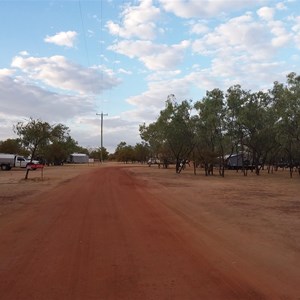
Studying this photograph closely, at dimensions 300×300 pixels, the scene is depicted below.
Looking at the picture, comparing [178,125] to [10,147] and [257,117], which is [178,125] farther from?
[10,147]

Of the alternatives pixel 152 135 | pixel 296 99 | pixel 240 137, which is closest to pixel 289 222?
pixel 296 99

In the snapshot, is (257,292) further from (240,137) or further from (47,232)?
(240,137)

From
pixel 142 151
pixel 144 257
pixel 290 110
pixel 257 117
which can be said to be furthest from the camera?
pixel 142 151

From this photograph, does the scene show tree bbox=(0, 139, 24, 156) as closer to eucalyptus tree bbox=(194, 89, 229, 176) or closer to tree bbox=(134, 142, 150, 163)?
tree bbox=(134, 142, 150, 163)

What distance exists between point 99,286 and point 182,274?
135 cm

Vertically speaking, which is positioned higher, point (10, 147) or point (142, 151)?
point (142, 151)

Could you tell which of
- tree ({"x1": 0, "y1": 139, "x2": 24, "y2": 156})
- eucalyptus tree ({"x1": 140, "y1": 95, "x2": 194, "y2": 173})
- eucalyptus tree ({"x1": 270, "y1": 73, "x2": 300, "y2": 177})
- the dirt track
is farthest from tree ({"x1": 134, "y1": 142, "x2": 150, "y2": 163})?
the dirt track

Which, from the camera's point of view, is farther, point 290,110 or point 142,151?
point 142,151

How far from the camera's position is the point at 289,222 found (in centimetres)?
1248

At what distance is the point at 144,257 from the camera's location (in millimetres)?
7855

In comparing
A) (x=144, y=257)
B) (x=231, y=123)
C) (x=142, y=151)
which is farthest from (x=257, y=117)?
(x=142, y=151)

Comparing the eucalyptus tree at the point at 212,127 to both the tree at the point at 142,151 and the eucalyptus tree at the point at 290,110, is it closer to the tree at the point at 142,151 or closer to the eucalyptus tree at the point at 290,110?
the eucalyptus tree at the point at 290,110

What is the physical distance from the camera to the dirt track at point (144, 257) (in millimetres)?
5939

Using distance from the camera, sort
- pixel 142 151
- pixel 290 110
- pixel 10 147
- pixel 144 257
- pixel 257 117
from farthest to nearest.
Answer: pixel 142 151 < pixel 10 147 < pixel 257 117 < pixel 290 110 < pixel 144 257
